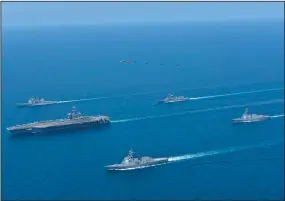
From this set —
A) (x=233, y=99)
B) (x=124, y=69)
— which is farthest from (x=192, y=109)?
(x=124, y=69)

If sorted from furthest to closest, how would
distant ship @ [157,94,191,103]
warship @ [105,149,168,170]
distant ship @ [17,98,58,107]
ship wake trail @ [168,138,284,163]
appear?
distant ship @ [17,98,58,107] → distant ship @ [157,94,191,103] → ship wake trail @ [168,138,284,163] → warship @ [105,149,168,170]

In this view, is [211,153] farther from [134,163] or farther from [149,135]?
[134,163]

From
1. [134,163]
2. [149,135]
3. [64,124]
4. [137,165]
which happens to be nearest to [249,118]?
[149,135]

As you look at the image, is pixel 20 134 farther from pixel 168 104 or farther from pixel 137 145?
pixel 168 104

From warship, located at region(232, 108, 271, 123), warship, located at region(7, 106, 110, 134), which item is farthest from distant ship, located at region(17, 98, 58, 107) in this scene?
warship, located at region(232, 108, 271, 123)

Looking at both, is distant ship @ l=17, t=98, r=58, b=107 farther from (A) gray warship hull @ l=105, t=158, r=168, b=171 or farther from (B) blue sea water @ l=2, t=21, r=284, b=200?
(A) gray warship hull @ l=105, t=158, r=168, b=171

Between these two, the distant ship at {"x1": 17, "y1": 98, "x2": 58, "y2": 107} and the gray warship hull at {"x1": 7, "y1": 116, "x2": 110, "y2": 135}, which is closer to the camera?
the gray warship hull at {"x1": 7, "y1": 116, "x2": 110, "y2": 135}

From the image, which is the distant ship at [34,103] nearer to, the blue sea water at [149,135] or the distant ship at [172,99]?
the blue sea water at [149,135]
